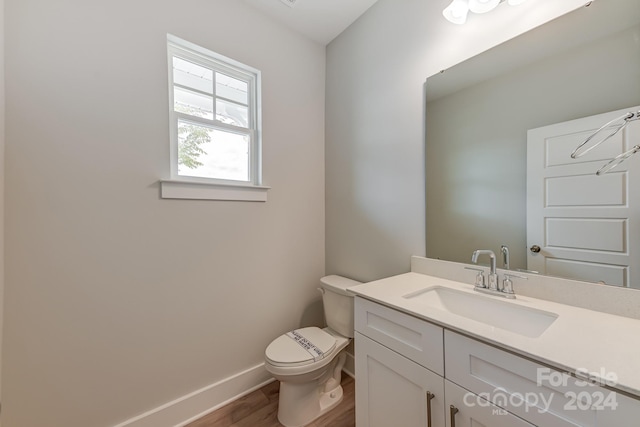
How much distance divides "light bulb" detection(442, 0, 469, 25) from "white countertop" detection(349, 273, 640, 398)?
1334mm

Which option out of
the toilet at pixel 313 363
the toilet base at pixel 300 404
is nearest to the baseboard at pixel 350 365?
the toilet at pixel 313 363

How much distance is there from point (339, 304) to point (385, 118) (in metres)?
1.31

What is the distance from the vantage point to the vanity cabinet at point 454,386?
1.88ft

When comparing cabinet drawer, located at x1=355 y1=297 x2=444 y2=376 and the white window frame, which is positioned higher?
the white window frame

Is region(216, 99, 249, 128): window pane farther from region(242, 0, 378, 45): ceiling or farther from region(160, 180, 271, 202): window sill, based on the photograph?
region(242, 0, 378, 45): ceiling

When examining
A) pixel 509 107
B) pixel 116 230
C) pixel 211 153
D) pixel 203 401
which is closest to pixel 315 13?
pixel 211 153

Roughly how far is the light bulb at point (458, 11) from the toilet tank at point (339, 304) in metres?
1.60

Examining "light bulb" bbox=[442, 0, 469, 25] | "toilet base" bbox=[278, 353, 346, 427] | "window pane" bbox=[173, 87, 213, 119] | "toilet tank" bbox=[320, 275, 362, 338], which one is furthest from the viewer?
"toilet tank" bbox=[320, 275, 362, 338]

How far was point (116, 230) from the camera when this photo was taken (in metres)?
1.26

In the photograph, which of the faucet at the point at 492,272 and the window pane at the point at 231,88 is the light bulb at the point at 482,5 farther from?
the window pane at the point at 231,88

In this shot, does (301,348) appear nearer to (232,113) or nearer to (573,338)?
(573,338)

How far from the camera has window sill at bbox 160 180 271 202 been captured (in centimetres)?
139

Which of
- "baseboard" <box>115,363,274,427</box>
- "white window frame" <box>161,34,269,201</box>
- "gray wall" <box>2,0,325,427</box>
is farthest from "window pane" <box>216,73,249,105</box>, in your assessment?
"baseboard" <box>115,363,274,427</box>

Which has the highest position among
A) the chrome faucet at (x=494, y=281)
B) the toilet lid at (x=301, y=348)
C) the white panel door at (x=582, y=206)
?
the white panel door at (x=582, y=206)
